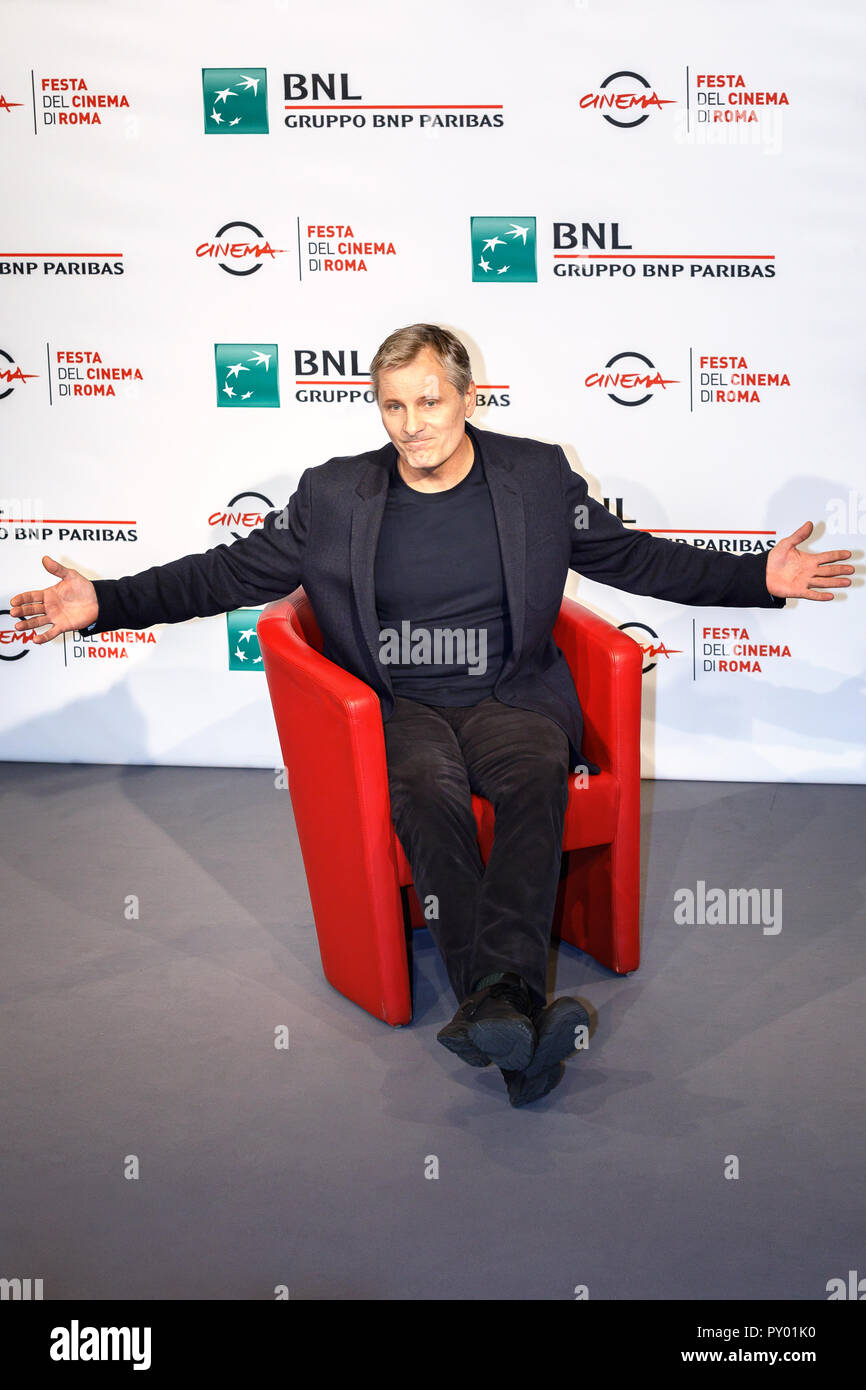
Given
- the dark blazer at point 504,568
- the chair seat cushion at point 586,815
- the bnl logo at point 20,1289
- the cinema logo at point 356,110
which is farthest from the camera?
the cinema logo at point 356,110

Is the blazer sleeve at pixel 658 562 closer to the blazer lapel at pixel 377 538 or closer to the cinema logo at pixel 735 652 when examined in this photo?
the blazer lapel at pixel 377 538

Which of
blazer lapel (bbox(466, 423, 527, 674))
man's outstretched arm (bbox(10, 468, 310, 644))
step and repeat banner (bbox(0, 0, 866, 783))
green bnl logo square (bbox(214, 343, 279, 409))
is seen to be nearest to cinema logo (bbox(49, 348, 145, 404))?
step and repeat banner (bbox(0, 0, 866, 783))

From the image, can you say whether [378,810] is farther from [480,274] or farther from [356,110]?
[356,110]

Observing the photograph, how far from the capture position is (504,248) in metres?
3.84

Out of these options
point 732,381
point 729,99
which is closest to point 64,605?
→ point 732,381

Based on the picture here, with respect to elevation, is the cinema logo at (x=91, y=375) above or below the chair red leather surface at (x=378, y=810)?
above

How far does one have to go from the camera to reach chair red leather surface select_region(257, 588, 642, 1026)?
2613 mm

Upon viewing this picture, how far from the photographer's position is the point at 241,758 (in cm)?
434

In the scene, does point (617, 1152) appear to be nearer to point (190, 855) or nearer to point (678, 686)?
point (190, 855)

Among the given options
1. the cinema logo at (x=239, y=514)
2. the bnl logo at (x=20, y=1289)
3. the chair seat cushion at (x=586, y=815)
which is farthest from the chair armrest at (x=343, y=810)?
the cinema logo at (x=239, y=514)

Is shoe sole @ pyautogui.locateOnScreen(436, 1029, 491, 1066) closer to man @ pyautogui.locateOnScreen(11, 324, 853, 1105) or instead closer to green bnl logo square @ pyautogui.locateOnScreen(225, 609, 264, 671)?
man @ pyautogui.locateOnScreen(11, 324, 853, 1105)

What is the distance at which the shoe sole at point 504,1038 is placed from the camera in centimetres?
220

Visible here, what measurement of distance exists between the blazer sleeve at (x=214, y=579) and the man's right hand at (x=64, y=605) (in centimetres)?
2
